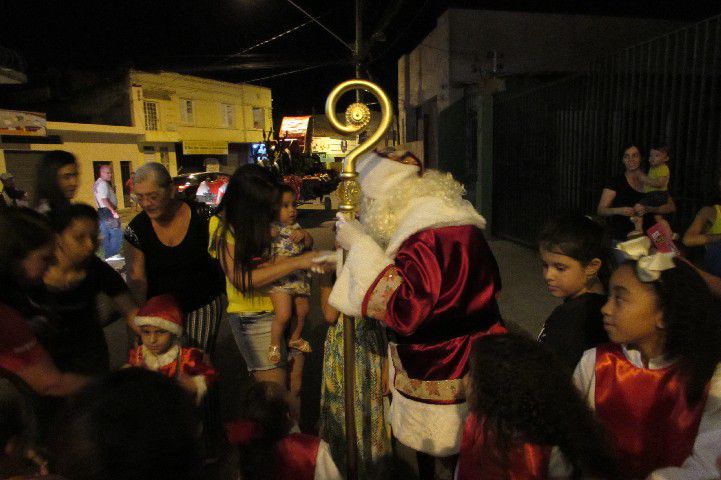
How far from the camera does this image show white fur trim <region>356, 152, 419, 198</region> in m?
2.00

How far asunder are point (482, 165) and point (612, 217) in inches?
207

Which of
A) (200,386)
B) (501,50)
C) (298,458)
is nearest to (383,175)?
(298,458)

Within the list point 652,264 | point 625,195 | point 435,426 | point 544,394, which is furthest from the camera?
point 625,195

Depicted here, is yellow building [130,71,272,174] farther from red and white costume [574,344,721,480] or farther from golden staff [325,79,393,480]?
red and white costume [574,344,721,480]

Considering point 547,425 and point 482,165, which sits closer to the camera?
point 547,425

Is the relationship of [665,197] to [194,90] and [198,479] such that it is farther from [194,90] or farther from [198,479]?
[194,90]

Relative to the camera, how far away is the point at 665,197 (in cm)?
444

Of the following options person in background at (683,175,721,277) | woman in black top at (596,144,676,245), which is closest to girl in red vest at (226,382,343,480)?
person in background at (683,175,721,277)

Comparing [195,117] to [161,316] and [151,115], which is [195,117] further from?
[161,316]

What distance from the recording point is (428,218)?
1.80 m

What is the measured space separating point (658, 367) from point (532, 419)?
1.73 feet

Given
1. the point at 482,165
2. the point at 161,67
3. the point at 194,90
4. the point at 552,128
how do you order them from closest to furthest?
the point at 552,128 → the point at 482,165 → the point at 161,67 → the point at 194,90

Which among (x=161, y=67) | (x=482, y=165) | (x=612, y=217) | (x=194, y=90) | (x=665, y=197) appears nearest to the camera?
(x=665, y=197)

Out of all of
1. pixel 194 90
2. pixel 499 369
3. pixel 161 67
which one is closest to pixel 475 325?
pixel 499 369
